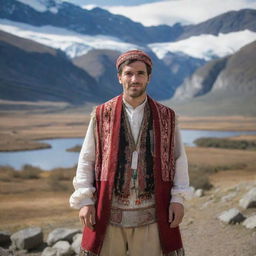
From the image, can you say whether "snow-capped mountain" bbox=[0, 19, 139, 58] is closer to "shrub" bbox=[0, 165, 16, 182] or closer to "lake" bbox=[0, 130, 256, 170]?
"lake" bbox=[0, 130, 256, 170]

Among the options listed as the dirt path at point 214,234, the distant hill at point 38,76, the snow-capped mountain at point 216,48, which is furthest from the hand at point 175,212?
the snow-capped mountain at point 216,48

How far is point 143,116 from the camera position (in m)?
2.36

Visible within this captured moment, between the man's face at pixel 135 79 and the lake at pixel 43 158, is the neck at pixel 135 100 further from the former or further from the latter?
the lake at pixel 43 158

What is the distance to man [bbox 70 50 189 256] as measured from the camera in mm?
2281

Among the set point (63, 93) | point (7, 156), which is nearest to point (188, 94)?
point (63, 93)

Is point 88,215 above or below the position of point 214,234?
above

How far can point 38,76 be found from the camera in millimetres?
93938

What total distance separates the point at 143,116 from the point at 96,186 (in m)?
0.43

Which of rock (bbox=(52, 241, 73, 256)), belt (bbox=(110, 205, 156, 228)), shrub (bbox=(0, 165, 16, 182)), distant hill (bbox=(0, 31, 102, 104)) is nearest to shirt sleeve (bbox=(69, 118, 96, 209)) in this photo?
belt (bbox=(110, 205, 156, 228))

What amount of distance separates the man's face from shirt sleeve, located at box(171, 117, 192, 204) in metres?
0.27

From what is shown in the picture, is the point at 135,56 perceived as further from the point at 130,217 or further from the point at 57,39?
the point at 57,39

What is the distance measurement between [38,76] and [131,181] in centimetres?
9405

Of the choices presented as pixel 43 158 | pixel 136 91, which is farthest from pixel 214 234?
pixel 43 158

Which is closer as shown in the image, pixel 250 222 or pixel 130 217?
pixel 130 217
